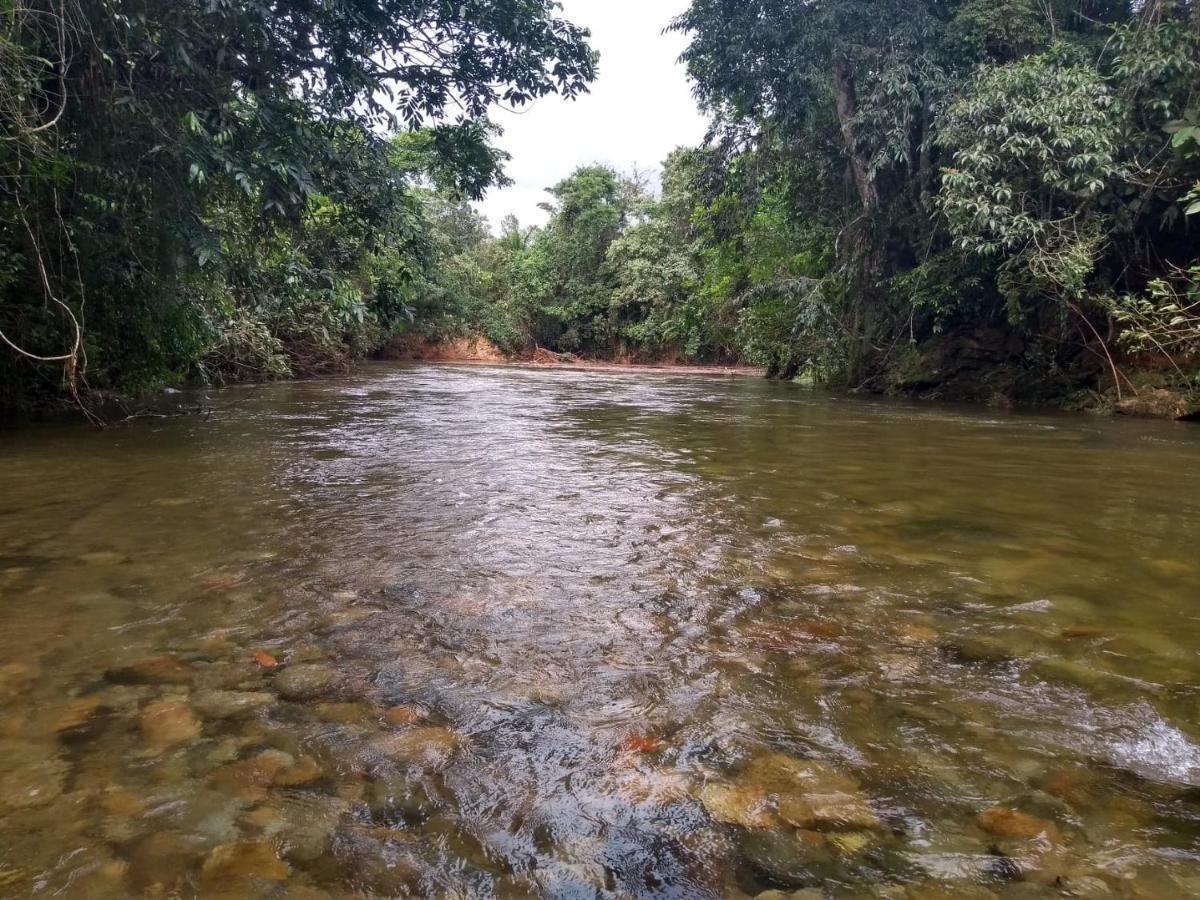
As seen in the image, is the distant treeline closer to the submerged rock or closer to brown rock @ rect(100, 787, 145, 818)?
the submerged rock

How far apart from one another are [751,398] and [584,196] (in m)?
22.3

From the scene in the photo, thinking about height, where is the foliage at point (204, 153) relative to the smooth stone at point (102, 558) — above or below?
above

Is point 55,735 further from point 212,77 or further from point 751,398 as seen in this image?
point 751,398

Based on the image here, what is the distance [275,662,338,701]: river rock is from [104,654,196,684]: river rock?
0.26 m

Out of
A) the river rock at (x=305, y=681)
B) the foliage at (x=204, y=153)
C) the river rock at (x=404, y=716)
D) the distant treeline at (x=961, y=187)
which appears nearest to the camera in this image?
the river rock at (x=404, y=716)

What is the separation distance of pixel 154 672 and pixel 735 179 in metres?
14.9

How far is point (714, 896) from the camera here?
4.66 feet

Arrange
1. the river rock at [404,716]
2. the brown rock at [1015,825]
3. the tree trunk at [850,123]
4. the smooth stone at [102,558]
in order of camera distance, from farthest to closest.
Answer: the tree trunk at [850,123], the smooth stone at [102,558], the river rock at [404,716], the brown rock at [1015,825]

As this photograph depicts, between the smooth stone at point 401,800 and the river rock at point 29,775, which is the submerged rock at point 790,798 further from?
the river rock at point 29,775

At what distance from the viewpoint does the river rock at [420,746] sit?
1.85 metres

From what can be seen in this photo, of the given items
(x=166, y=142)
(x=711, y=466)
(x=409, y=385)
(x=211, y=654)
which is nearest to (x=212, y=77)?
(x=166, y=142)

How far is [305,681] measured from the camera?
87.9 inches

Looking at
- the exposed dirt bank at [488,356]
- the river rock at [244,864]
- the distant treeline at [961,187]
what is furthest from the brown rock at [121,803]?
the exposed dirt bank at [488,356]

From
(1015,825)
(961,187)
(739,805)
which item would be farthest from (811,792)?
(961,187)
